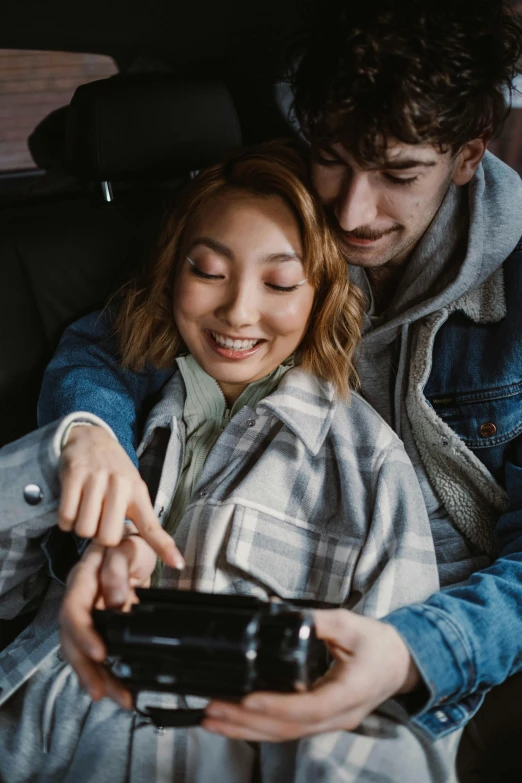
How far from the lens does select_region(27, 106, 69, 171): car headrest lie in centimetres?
197

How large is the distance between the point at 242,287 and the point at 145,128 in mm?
553

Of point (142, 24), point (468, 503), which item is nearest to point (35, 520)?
point (468, 503)

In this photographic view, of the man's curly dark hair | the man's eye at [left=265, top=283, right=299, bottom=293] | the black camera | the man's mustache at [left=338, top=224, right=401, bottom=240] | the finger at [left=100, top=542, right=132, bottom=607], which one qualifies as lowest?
→ the finger at [left=100, top=542, right=132, bottom=607]

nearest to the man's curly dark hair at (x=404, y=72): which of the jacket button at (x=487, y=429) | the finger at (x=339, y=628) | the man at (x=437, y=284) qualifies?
the man at (x=437, y=284)

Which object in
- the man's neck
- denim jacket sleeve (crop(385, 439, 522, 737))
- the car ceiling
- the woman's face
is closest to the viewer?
denim jacket sleeve (crop(385, 439, 522, 737))

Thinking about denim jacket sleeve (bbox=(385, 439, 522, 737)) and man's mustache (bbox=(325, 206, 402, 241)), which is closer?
denim jacket sleeve (bbox=(385, 439, 522, 737))

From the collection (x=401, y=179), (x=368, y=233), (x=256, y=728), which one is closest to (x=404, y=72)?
(x=401, y=179)

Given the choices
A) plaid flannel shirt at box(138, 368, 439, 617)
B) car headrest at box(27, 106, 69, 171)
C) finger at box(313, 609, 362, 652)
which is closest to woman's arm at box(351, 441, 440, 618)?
plaid flannel shirt at box(138, 368, 439, 617)

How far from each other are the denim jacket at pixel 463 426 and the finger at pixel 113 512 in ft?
1.19

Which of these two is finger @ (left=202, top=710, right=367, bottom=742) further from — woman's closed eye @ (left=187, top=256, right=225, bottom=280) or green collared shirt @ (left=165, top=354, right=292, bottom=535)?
woman's closed eye @ (left=187, top=256, right=225, bottom=280)

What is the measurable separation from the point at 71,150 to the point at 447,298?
88 cm

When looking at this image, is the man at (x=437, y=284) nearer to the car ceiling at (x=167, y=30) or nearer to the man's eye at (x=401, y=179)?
the man's eye at (x=401, y=179)

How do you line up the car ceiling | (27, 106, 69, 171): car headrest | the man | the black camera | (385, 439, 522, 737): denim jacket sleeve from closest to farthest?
the black camera → (385, 439, 522, 737): denim jacket sleeve → the man → the car ceiling → (27, 106, 69, 171): car headrest

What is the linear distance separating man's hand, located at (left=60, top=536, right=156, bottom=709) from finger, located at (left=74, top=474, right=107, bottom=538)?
6 cm
